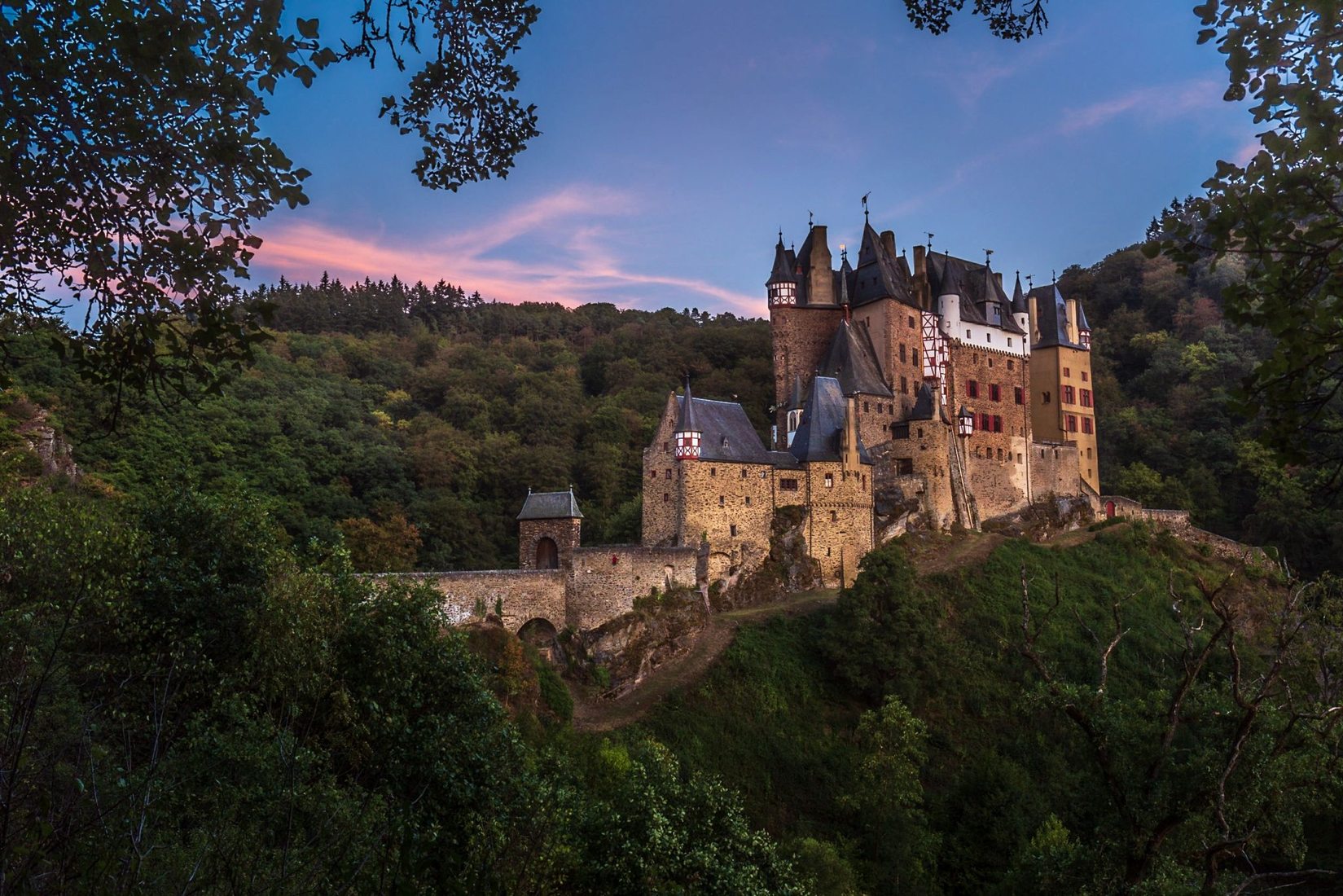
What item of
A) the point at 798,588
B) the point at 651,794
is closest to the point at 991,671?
the point at 798,588

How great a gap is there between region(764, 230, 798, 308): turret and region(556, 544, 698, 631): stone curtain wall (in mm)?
16557

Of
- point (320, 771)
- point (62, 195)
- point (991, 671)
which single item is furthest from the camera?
point (991, 671)

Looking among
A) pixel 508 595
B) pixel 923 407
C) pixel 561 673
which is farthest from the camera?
pixel 923 407

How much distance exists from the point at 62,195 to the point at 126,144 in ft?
1.50

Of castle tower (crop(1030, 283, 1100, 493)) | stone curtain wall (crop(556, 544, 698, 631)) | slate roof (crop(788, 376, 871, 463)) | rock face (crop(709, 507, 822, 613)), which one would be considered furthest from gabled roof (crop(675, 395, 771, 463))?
castle tower (crop(1030, 283, 1100, 493))

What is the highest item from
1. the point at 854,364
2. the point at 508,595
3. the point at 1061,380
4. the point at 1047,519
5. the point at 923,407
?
the point at 1061,380

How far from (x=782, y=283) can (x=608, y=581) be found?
18809 millimetres

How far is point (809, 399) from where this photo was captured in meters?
39.6

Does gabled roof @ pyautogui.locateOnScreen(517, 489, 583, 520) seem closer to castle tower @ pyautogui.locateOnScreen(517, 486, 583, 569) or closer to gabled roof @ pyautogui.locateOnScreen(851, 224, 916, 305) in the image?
castle tower @ pyautogui.locateOnScreen(517, 486, 583, 569)

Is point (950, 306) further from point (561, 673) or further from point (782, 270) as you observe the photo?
point (561, 673)

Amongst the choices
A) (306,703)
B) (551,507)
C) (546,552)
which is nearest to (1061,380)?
(551,507)

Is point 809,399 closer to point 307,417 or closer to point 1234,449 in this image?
point 307,417

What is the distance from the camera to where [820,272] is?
47.1 meters

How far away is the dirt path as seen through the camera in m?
30.3
